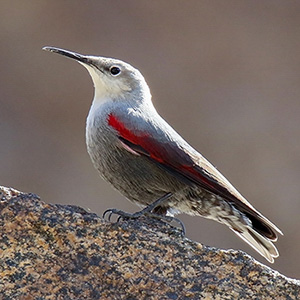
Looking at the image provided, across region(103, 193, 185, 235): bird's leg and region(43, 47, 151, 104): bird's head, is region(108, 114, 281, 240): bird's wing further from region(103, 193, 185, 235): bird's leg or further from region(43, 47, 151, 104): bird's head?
region(43, 47, 151, 104): bird's head

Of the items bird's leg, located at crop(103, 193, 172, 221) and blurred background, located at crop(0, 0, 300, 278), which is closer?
bird's leg, located at crop(103, 193, 172, 221)

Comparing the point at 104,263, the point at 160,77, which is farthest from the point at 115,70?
the point at 160,77

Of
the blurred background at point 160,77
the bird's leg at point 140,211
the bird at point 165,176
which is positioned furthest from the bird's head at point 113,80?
the blurred background at point 160,77

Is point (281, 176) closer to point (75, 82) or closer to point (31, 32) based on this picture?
point (75, 82)

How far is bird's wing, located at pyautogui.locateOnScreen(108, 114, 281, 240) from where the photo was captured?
14.7 ft

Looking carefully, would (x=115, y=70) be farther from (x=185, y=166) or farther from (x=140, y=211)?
(x=140, y=211)

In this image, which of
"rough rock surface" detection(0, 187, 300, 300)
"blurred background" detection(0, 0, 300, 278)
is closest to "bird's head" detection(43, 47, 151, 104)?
"rough rock surface" detection(0, 187, 300, 300)

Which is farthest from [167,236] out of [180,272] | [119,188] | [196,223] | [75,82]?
[75,82]

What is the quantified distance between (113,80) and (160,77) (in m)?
5.76

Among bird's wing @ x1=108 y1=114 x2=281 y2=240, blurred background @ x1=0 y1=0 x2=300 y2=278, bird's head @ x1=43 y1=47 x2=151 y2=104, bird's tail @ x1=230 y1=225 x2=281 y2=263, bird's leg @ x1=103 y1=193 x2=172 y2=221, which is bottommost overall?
bird's leg @ x1=103 y1=193 x2=172 y2=221

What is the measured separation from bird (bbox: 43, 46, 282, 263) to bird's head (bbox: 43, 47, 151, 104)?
0.35 meters

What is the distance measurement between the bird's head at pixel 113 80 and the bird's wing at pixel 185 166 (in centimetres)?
48

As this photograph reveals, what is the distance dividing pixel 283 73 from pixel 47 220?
25.5ft

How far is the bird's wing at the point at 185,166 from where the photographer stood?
4480mm
